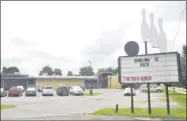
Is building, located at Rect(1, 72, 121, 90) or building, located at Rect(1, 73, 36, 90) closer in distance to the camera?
building, located at Rect(1, 73, 36, 90)

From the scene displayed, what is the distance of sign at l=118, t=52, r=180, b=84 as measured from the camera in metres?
18.0

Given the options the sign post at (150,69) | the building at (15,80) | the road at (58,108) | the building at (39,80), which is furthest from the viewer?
the building at (39,80)

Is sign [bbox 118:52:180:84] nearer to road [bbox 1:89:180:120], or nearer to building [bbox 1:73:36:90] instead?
road [bbox 1:89:180:120]

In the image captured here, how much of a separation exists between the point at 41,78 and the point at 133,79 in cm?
5816

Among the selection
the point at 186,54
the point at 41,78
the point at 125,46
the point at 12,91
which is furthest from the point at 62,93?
the point at 41,78

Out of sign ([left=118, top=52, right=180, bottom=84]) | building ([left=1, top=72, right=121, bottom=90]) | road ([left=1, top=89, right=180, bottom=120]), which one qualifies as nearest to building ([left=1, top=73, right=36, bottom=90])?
building ([left=1, top=72, right=121, bottom=90])

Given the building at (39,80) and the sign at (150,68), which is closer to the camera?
the sign at (150,68)

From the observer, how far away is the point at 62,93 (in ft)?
143

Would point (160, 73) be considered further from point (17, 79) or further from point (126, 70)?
point (17, 79)

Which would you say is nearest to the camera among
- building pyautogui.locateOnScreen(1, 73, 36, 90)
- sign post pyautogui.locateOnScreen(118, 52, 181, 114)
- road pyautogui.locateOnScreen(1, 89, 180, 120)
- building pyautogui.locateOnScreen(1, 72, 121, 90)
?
road pyautogui.locateOnScreen(1, 89, 180, 120)

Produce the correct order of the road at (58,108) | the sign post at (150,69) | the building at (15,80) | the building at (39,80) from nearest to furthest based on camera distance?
the road at (58,108) → the sign post at (150,69) → the building at (15,80) → the building at (39,80)

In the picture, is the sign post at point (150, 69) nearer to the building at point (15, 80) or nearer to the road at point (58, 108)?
the road at point (58, 108)

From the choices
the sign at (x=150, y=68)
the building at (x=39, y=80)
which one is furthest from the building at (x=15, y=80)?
the sign at (x=150, y=68)

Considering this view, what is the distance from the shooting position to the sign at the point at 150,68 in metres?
18.0
